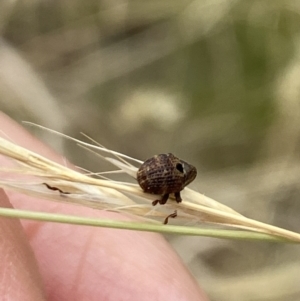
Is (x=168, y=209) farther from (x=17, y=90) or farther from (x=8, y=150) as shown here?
(x=17, y=90)

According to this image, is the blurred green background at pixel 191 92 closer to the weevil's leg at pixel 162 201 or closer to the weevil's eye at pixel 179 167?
the weevil's eye at pixel 179 167

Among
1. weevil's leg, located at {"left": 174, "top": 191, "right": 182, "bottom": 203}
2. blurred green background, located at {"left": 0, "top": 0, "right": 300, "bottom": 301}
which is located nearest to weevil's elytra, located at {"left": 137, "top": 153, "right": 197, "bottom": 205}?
weevil's leg, located at {"left": 174, "top": 191, "right": 182, "bottom": 203}

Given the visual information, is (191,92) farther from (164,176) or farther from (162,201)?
(162,201)

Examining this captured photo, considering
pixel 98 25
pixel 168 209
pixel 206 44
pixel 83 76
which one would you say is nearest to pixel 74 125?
pixel 83 76

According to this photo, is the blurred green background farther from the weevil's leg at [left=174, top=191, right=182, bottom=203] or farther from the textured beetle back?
the weevil's leg at [left=174, top=191, right=182, bottom=203]

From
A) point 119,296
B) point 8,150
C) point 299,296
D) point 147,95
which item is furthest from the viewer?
point 147,95

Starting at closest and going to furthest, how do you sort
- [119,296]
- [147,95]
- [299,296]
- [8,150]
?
[8,150], [119,296], [299,296], [147,95]
